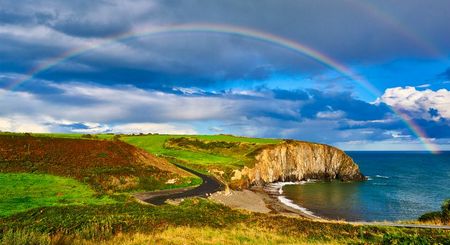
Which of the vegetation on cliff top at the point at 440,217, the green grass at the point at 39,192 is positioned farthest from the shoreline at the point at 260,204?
the green grass at the point at 39,192

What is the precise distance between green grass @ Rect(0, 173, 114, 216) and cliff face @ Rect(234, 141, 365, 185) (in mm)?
51765

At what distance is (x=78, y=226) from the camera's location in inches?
926

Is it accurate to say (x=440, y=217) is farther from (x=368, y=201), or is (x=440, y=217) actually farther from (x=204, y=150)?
(x=204, y=150)

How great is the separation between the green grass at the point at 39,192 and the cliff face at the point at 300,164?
170ft

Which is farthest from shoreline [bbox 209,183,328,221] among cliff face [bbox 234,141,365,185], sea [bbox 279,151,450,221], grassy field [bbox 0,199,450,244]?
cliff face [bbox 234,141,365,185]

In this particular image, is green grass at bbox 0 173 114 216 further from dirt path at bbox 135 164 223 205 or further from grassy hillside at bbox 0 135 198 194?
dirt path at bbox 135 164 223 205

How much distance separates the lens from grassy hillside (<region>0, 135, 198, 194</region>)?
4766cm

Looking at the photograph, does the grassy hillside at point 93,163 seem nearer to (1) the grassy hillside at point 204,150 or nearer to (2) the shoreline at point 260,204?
(2) the shoreline at point 260,204

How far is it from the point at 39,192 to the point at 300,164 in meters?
88.4

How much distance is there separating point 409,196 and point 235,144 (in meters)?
Result: 54.4

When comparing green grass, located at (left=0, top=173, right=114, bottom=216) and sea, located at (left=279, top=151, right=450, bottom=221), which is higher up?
green grass, located at (left=0, top=173, right=114, bottom=216)

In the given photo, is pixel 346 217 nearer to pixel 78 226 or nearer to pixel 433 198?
pixel 433 198

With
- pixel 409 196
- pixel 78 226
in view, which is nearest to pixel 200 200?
pixel 78 226

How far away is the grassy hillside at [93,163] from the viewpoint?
4766 centimetres
